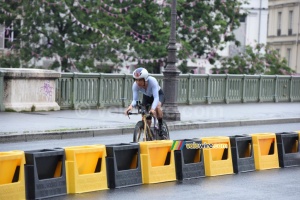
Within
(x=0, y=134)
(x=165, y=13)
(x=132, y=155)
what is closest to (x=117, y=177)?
(x=132, y=155)

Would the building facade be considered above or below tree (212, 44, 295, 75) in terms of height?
above

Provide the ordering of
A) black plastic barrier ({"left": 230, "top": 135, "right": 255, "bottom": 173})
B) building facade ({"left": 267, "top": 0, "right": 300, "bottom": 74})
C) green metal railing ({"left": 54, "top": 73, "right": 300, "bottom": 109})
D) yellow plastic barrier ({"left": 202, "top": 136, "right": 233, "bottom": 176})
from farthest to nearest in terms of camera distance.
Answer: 1. building facade ({"left": 267, "top": 0, "right": 300, "bottom": 74})
2. green metal railing ({"left": 54, "top": 73, "right": 300, "bottom": 109})
3. black plastic barrier ({"left": 230, "top": 135, "right": 255, "bottom": 173})
4. yellow plastic barrier ({"left": 202, "top": 136, "right": 233, "bottom": 176})

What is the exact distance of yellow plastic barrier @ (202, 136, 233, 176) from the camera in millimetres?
13245

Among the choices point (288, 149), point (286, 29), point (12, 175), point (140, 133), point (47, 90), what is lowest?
point (288, 149)

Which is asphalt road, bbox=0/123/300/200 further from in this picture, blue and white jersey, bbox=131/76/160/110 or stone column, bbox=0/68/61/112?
stone column, bbox=0/68/61/112

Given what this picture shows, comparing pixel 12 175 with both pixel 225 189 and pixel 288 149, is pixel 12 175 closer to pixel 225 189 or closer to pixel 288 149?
pixel 225 189

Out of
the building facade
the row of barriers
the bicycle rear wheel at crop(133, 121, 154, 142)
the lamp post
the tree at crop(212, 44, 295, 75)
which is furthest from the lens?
the building facade

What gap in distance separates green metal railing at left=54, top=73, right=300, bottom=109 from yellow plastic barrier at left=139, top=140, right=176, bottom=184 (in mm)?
14972

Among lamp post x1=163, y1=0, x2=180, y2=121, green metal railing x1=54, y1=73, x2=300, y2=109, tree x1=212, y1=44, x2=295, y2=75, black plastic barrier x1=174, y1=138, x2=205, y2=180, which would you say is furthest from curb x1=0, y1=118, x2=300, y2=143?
tree x1=212, y1=44, x2=295, y2=75

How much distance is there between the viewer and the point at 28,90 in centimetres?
2586

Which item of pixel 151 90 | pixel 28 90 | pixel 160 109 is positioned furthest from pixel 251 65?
pixel 151 90

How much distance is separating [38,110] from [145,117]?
37.9 ft

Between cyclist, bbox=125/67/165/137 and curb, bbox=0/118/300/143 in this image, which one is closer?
cyclist, bbox=125/67/165/137

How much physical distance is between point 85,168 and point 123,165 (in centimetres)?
76
